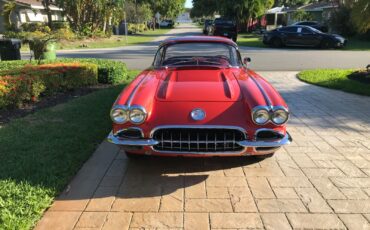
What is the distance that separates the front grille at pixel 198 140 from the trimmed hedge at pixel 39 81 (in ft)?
13.1

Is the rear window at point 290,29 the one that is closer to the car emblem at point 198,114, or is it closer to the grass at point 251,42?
the grass at point 251,42

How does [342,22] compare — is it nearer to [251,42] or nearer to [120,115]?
[251,42]

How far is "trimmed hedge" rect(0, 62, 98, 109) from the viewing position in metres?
6.75

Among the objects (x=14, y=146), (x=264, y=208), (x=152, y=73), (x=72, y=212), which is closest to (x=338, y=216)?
(x=264, y=208)

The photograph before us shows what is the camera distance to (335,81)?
398 inches

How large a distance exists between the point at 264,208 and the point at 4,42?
1202 cm

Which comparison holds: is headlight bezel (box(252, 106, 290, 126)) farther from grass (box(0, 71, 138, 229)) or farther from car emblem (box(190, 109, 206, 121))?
grass (box(0, 71, 138, 229))

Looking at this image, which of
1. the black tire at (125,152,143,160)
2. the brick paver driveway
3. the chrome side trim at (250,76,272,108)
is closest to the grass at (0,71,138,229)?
the brick paver driveway

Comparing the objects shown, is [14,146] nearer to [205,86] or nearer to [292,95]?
[205,86]

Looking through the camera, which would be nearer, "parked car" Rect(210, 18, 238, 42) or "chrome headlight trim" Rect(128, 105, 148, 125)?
"chrome headlight trim" Rect(128, 105, 148, 125)

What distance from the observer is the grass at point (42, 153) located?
3402 millimetres

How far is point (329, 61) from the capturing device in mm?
15492

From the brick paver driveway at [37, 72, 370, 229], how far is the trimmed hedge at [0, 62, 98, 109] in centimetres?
269

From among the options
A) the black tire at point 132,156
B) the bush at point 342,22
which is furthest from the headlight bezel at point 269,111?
the bush at point 342,22
